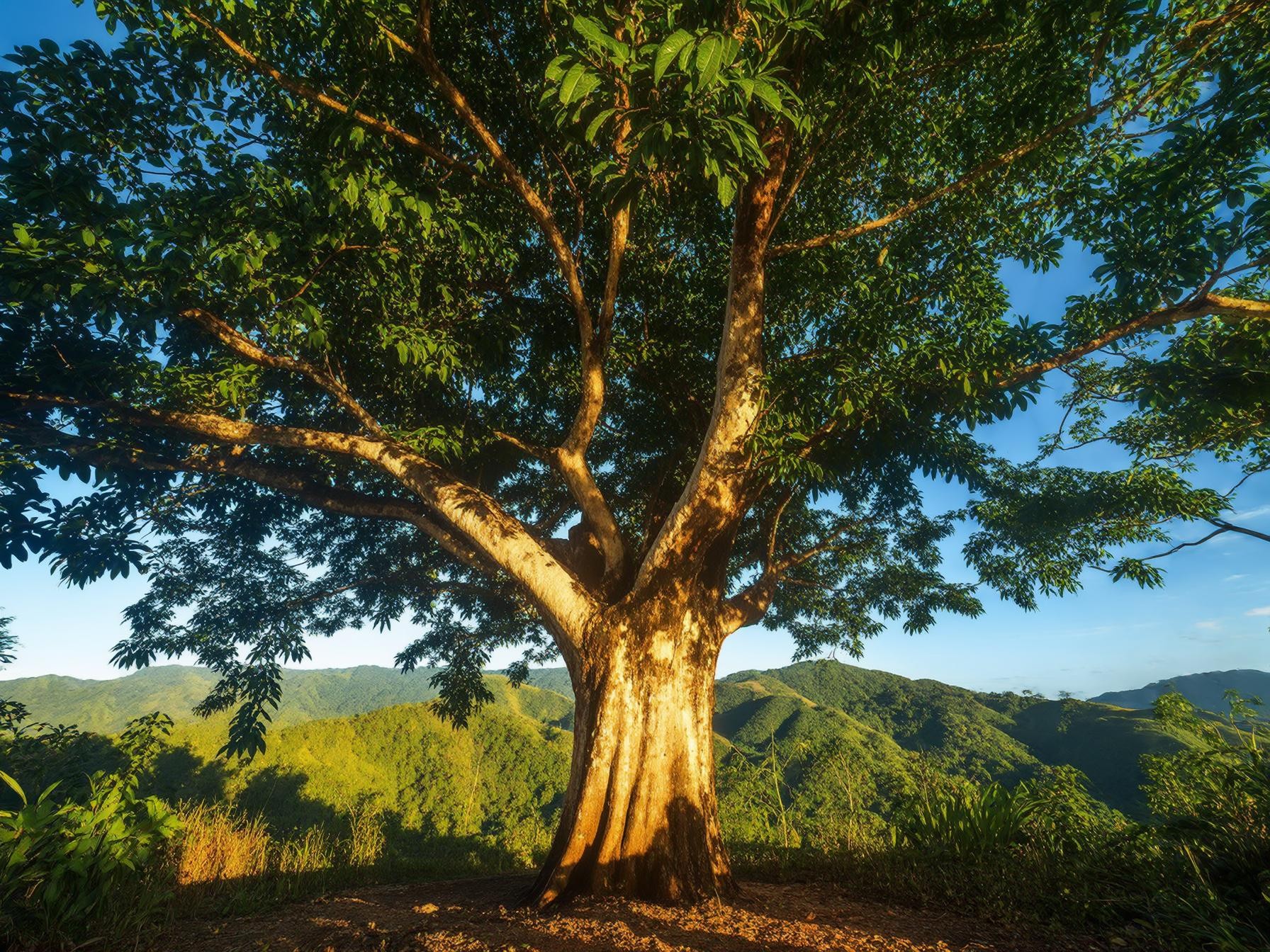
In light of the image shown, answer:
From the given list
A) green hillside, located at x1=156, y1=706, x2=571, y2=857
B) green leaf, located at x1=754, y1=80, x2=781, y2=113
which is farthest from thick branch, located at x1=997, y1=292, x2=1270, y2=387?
green hillside, located at x1=156, y1=706, x2=571, y2=857

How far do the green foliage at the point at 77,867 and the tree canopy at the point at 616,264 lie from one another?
336cm

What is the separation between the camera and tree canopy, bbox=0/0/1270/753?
4.32 meters

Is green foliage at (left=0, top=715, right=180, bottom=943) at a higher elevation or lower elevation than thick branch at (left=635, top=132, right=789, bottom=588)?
lower

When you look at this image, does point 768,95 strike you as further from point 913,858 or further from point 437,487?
point 913,858

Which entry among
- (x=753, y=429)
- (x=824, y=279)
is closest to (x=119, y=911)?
(x=753, y=429)

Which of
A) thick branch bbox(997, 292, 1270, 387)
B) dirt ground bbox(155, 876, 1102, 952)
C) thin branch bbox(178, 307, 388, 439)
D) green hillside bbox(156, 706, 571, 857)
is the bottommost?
green hillside bbox(156, 706, 571, 857)

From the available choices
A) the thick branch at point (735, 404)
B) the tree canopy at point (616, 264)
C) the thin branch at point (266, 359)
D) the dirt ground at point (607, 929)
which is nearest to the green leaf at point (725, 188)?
the tree canopy at point (616, 264)

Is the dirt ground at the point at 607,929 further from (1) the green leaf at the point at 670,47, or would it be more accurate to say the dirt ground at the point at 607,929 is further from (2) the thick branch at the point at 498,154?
(2) the thick branch at the point at 498,154

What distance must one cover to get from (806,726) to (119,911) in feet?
294

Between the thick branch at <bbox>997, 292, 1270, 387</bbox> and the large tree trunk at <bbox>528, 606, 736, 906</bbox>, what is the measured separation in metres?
4.19

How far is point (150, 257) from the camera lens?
4.40 m

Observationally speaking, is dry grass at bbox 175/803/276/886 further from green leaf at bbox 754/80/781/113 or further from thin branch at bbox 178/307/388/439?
green leaf at bbox 754/80/781/113

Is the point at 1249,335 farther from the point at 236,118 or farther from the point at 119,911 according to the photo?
the point at 119,911

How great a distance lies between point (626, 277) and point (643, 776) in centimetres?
631
